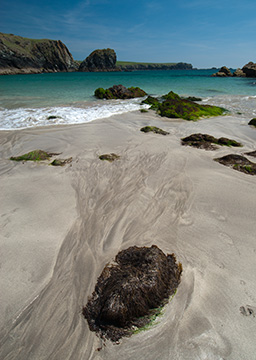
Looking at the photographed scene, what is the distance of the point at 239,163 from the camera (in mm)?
6191

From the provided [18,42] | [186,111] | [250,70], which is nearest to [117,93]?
[186,111]

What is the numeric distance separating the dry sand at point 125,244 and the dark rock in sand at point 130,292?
114 mm

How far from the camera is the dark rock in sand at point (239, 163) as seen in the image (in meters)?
5.79

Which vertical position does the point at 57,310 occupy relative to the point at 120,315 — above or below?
below

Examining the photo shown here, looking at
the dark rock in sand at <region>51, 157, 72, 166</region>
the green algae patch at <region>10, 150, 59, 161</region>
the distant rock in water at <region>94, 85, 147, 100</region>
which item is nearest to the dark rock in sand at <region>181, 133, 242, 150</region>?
the dark rock in sand at <region>51, 157, 72, 166</region>

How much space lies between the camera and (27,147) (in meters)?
7.47

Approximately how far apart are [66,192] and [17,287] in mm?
2372

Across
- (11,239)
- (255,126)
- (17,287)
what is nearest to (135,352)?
(17,287)

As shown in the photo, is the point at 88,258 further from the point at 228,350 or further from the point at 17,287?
the point at 228,350

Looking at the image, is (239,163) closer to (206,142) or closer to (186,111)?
(206,142)

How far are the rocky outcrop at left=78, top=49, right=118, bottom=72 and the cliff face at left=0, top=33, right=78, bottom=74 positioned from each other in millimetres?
6232

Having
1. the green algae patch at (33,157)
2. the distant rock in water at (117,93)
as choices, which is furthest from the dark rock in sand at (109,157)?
the distant rock in water at (117,93)

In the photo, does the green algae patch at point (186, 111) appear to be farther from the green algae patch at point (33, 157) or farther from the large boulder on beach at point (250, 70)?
the large boulder on beach at point (250, 70)

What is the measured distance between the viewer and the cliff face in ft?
252
